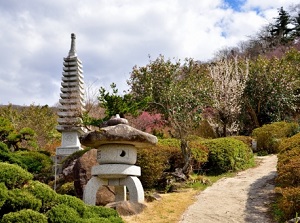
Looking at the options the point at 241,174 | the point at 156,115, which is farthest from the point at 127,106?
the point at 156,115

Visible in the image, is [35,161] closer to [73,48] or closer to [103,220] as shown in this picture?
[73,48]

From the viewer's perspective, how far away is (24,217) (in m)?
4.81

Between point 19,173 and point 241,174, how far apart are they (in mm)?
8143

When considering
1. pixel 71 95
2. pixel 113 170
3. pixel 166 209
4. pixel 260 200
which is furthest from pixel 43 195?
pixel 71 95

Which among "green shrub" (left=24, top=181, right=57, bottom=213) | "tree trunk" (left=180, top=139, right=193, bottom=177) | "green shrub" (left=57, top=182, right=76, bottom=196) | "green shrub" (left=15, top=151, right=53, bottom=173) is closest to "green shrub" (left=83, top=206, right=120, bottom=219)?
"green shrub" (left=24, top=181, right=57, bottom=213)

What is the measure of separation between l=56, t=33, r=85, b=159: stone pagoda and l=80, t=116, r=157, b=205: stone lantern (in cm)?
738

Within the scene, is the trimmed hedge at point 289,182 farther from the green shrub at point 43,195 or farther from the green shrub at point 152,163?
the green shrub at point 43,195

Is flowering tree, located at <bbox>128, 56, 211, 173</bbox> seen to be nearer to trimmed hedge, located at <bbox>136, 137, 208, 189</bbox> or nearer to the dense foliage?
trimmed hedge, located at <bbox>136, 137, 208, 189</bbox>

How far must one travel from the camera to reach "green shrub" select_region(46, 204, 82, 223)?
5.11m

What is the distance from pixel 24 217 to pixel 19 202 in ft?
1.06

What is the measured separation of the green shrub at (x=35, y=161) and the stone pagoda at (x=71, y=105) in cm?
153

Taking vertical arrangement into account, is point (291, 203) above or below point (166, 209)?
above

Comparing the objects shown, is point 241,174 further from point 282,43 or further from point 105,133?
point 282,43

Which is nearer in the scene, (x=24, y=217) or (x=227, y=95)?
(x=24, y=217)
